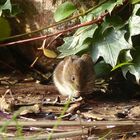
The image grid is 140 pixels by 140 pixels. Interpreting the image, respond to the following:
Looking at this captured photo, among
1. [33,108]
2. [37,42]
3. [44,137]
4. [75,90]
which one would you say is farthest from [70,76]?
[44,137]

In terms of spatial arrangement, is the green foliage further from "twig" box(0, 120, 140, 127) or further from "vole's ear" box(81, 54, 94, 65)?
"twig" box(0, 120, 140, 127)

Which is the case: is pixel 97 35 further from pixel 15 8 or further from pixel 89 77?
pixel 15 8

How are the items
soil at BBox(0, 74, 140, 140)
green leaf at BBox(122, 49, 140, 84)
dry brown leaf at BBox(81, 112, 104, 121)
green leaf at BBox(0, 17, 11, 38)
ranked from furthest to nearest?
green leaf at BBox(0, 17, 11, 38)
green leaf at BBox(122, 49, 140, 84)
dry brown leaf at BBox(81, 112, 104, 121)
soil at BBox(0, 74, 140, 140)

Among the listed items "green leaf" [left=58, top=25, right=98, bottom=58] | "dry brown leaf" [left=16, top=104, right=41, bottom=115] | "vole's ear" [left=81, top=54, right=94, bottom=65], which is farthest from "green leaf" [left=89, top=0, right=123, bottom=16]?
"dry brown leaf" [left=16, top=104, right=41, bottom=115]

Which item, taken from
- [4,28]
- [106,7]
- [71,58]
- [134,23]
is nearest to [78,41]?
[71,58]

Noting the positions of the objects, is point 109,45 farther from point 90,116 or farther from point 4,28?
point 4,28

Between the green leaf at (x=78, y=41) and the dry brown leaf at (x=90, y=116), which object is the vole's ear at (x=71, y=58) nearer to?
the green leaf at (x=78, y=41)
